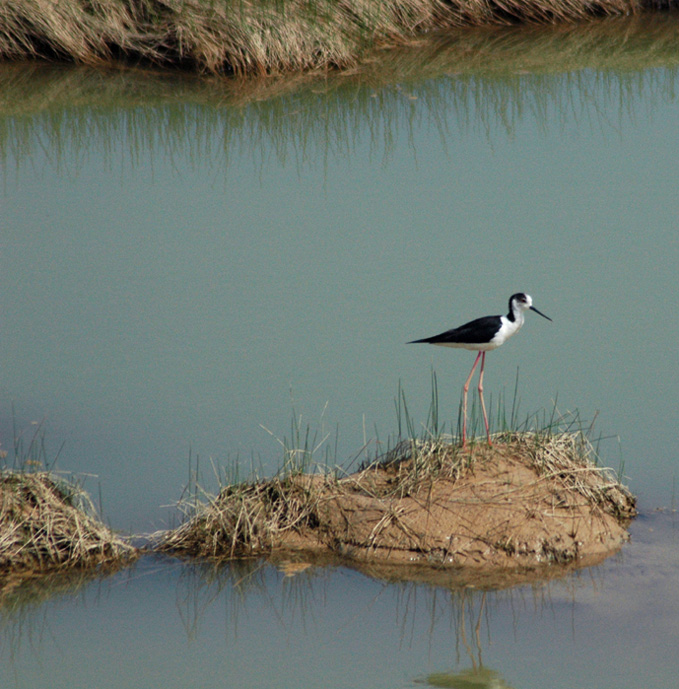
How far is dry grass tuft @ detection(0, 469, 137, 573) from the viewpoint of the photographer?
4.61 m

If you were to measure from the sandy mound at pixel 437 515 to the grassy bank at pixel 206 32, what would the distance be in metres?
7.48

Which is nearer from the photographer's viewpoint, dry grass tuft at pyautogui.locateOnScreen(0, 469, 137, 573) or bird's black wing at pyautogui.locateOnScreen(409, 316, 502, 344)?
dry grass tuft at pyautogui.locateOnScreen(0, 469, 137, 573)

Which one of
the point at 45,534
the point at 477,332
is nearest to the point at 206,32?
the point at 477,332

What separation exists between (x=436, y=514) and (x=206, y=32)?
7.98 m

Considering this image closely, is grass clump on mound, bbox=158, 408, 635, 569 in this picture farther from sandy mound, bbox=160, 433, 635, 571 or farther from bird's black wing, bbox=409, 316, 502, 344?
bird's black wing, bbox=409, 316, 502, 344

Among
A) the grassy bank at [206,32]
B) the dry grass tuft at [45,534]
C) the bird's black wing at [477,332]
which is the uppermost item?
the grassy bank at [206,32]

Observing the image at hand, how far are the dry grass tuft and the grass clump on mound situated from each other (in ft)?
0.91

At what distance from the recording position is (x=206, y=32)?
446 inches

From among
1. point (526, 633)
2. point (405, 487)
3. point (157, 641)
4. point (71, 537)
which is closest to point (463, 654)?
point (526, 633)

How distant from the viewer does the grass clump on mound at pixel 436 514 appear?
4684 mm

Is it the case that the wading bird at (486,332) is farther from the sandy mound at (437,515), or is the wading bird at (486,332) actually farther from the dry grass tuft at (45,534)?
the dry grass tuft at (45,534)

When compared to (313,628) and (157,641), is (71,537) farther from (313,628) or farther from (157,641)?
(313,628)

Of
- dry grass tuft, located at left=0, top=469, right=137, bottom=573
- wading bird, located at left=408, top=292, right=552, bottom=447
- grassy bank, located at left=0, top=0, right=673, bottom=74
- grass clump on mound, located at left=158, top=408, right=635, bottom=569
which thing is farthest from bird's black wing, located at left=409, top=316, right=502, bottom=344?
grassy bank, located at left=0, top=0, right=673, bottom=74

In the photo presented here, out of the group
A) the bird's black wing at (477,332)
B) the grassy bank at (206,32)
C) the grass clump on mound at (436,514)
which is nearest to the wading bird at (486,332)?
the bird's black wing at (477,332)
